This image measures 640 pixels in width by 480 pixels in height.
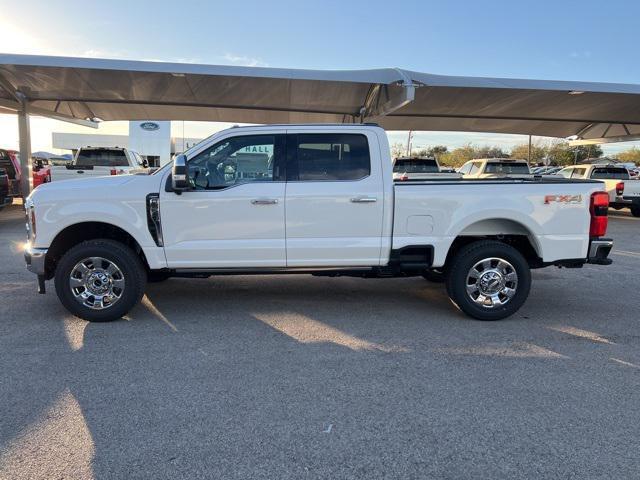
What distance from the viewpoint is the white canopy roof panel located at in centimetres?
1262

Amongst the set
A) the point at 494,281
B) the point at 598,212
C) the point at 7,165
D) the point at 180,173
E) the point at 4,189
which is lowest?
the point at 494,281

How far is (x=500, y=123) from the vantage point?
21531 mm

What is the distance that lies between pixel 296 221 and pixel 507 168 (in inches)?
550

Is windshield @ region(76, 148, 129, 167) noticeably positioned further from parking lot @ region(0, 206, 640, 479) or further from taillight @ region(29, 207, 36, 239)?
taillight @ region(29, 207, 36, 239)

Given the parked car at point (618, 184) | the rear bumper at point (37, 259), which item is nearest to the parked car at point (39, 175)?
the rear bumper at point (37, 259)

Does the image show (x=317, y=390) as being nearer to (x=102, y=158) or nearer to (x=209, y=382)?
(x=209, y=382)

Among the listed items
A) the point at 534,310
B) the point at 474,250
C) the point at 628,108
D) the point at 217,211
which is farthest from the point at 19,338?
the point at 628,108

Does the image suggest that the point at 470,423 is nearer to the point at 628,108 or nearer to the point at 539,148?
the point at 628,108

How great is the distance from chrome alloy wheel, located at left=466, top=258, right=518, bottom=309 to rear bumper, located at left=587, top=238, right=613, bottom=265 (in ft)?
3.00

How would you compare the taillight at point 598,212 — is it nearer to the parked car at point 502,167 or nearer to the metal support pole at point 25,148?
the parked car at point 502,167

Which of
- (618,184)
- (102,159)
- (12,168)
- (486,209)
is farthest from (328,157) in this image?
(618,184)

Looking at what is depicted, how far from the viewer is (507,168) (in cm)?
1714

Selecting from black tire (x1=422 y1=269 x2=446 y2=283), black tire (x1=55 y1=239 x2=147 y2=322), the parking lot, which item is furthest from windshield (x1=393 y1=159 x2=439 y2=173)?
black tire (x1=55 y1=239 x2=147 y2=322)

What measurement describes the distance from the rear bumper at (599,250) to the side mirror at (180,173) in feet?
14.6
